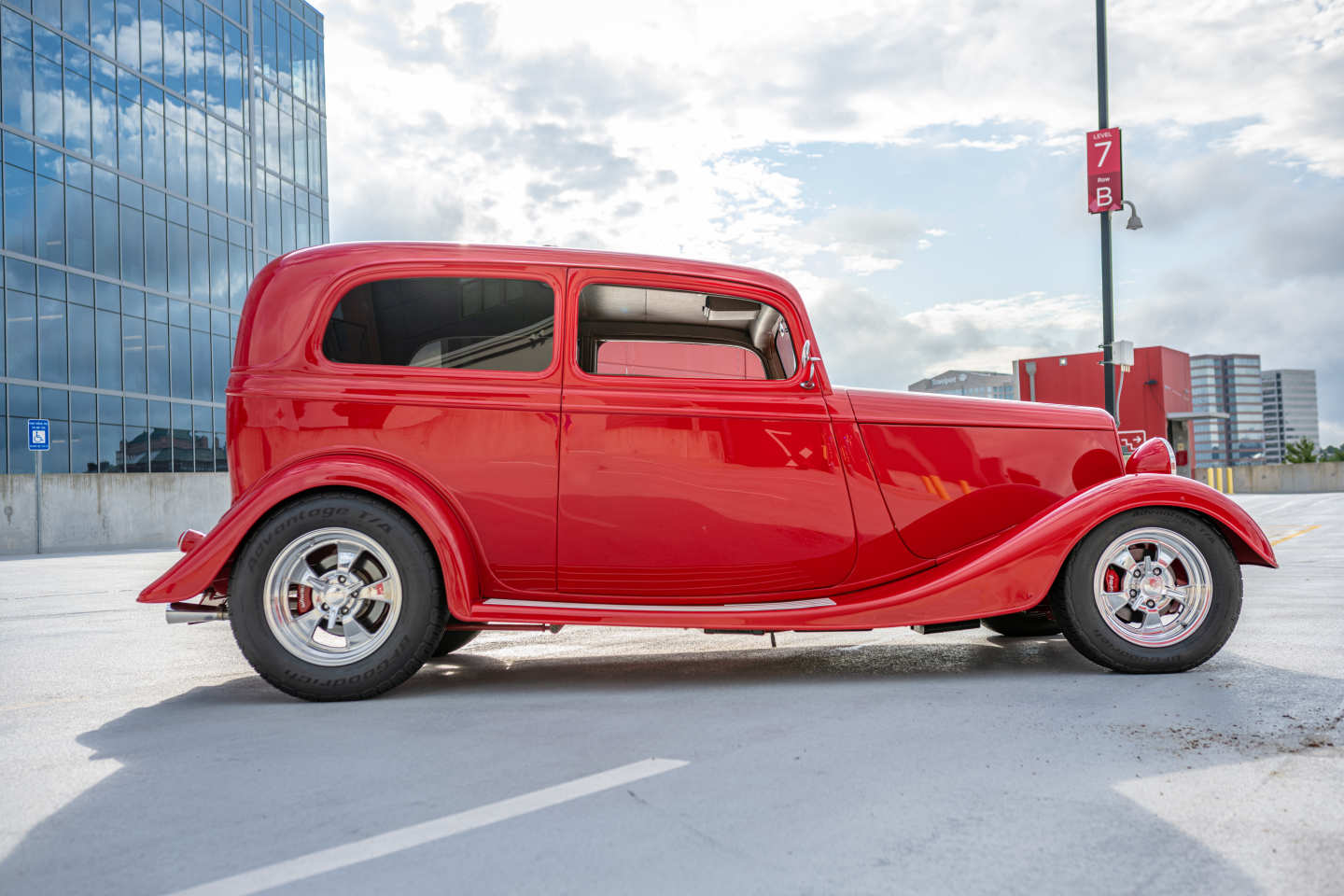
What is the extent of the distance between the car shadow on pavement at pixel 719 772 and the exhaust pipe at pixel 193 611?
346mm

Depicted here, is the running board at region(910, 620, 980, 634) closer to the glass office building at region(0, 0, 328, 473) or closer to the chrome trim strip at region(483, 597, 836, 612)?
the chrome trim strip at region(483, 597, 836, 612)

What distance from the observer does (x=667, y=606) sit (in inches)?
157

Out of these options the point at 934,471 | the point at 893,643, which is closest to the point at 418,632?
the point at 934,471

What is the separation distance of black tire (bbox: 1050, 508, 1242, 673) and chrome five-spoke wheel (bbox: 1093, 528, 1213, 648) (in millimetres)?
20

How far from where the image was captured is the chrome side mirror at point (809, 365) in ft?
13.6

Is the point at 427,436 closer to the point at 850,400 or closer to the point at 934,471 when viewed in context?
the point at 850,400

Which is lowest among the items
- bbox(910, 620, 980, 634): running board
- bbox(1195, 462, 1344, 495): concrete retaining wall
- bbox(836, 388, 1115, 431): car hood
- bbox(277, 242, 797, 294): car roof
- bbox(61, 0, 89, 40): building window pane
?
bbox(1195, 462, 1344, 495): concrete retaining wall

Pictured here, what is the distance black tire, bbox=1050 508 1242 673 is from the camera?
13.1ft

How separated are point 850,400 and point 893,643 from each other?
5.56 feet

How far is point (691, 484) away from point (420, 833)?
78.0 inches

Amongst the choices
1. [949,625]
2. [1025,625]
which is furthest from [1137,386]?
[949,625]

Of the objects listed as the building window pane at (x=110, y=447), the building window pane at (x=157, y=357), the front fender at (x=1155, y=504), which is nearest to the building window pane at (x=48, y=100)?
the building window pane at (x=157, y=357)

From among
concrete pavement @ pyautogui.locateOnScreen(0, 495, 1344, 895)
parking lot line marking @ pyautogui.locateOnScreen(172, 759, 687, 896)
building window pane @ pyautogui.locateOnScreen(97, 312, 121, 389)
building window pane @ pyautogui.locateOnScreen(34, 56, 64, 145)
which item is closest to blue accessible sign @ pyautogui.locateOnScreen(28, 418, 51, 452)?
building window pane @ pyautogui.locateOnScreen(97, 312, 121, 389)

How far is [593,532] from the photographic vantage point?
12.9 feet
